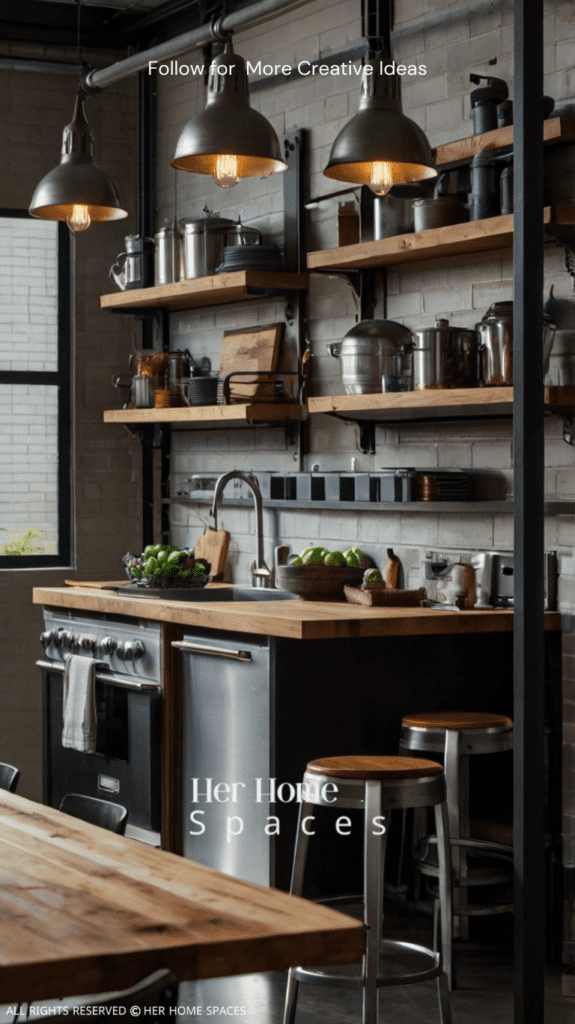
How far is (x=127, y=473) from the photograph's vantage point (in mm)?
7137

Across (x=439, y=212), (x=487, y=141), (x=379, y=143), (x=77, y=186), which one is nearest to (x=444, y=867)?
(x=379, y=143)

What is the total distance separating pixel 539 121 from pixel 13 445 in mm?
3995

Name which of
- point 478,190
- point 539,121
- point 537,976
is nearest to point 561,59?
point 478,190

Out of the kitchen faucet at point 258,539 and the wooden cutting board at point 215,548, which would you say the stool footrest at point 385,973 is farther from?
the wooden cutting board at point 215,548

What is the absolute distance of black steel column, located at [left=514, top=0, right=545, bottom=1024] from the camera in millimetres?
3516

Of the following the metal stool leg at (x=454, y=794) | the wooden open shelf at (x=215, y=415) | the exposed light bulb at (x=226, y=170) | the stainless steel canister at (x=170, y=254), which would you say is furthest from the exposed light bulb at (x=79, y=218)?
the metal stool leg at (x=454, y=794)

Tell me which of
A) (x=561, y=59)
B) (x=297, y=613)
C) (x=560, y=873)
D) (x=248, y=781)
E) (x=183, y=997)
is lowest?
(x=183, y=997)

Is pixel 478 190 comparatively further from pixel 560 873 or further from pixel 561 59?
pixel 560 873

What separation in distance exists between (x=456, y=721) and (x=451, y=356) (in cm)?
125

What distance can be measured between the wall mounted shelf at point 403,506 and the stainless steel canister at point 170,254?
3.30ft

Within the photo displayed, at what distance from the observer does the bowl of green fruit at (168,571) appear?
5730 mm

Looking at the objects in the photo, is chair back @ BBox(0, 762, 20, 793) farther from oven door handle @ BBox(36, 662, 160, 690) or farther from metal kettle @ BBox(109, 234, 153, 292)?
metal kettle @ BBox(109, 234, 153, 292)

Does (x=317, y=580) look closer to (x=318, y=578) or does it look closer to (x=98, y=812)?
(x=318, y=578)

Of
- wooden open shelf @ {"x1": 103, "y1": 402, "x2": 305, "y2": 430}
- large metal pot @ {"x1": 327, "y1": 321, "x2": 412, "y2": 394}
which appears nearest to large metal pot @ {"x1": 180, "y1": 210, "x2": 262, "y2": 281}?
wooden open shelf @ {"x1": 103, "y1": 402, "x2": 305, "y2": 430}
